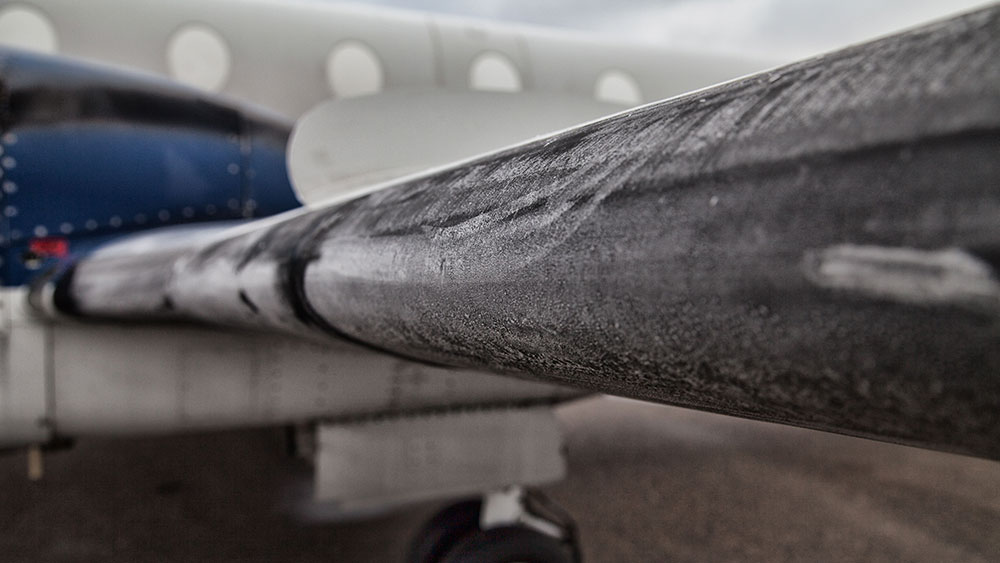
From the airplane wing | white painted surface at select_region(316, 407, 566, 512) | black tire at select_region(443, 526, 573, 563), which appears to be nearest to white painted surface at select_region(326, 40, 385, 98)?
white painted surface at select_region(316, 407, 566, 512)

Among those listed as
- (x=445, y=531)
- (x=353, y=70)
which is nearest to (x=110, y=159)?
(x=353, y=70)

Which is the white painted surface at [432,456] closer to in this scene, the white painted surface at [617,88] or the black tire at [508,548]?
the black tire at [508,548]

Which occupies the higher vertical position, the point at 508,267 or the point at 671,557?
the point at 508,267

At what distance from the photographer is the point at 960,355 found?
0.87 ft

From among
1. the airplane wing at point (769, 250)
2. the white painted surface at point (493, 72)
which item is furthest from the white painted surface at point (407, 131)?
the white painted surface at point (493, 72)

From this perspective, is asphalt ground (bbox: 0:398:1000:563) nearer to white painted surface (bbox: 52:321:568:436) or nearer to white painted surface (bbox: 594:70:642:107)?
white painted surface (bbox: 52:321:568:436)

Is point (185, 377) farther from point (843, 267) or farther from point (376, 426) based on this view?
point (843, 267)

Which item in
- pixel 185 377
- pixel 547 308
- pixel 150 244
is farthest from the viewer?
pixel 185 377

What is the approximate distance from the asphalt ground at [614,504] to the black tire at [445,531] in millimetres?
658

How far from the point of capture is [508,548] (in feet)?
7.48

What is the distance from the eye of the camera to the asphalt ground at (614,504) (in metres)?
2.95

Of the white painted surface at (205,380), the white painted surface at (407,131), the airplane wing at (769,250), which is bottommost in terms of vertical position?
the white painted surface at (205,380)

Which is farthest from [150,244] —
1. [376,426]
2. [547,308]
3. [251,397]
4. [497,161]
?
[547,308]

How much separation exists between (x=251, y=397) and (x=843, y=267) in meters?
2.11
